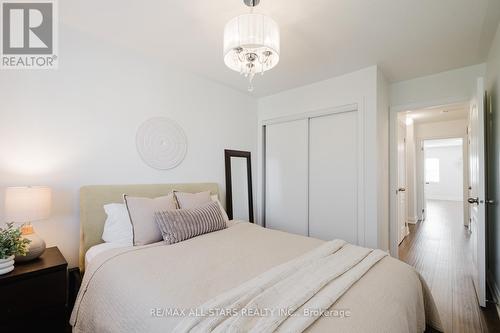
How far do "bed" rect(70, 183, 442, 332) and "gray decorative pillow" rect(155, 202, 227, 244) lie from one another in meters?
0.07

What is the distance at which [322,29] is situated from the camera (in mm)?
1981

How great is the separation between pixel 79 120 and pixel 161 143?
75 centimetres

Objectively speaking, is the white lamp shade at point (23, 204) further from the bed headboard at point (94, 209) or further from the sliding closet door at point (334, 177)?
the sliding closet door at point (334, 177)

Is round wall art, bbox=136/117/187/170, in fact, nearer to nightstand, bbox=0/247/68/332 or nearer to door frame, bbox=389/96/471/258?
nightstand, bbox=0/247/68/332

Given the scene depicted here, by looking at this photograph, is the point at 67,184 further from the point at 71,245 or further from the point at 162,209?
the point at 162,209

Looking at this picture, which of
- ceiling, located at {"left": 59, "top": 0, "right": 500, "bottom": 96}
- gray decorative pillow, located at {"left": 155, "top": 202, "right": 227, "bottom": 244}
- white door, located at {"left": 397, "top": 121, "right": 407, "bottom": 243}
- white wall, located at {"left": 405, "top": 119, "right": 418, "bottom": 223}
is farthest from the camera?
white wall, located at {"left": 405, "top": 119, "right": 418, "bottom": 223}

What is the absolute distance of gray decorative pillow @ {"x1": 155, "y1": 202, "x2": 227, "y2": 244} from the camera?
1875 millimetres

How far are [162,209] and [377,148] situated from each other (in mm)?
2356

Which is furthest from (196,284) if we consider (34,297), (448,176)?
(448,176)

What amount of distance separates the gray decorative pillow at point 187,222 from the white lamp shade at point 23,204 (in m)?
0.77

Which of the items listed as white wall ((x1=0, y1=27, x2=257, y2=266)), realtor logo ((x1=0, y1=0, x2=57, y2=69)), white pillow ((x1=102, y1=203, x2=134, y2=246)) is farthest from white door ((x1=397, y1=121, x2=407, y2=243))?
realtor logo ((x1=0, y1=0, x2=57, y2=69))

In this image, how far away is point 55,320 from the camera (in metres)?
1.51

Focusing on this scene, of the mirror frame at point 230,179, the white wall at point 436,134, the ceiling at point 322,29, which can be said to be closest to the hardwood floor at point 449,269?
the white wall at point 436,134

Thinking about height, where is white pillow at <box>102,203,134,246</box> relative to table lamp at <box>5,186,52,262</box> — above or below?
below
